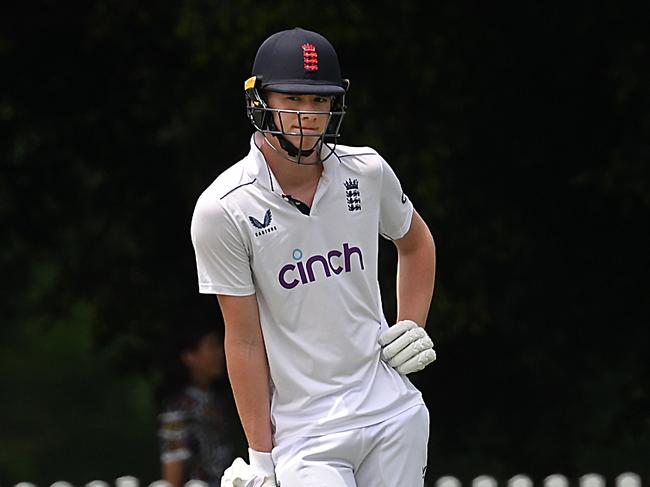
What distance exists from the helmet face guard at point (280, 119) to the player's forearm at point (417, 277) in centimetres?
44

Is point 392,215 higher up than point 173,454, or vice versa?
point 392,215

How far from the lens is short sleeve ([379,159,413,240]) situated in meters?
3.86

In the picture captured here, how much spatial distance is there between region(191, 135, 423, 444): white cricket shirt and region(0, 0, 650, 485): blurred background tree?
12.0 feet

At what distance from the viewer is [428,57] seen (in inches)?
304

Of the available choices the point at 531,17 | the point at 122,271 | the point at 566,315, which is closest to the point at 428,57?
the point at 531,17

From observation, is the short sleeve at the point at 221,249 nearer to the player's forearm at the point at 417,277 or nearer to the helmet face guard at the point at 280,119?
the helmet face guard at the point at 280,119

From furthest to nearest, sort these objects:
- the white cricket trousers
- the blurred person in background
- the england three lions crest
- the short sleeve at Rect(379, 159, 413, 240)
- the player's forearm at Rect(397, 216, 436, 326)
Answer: the blurred person in background, the player's forearm at Rect(397, 216, 436, 326), the short sleeve at Rect(379, 159, 413, 240), the england three lions crest, the white cricket trousers

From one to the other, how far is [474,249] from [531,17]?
1234 millimetres

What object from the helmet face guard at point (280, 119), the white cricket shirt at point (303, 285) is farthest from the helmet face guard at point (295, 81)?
the white cricket shirt at point (303, 285)

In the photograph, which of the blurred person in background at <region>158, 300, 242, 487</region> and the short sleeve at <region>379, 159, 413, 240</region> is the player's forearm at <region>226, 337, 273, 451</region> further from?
the blurred person in background at <region>158, 300, 242, 487</region>

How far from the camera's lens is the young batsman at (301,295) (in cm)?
364

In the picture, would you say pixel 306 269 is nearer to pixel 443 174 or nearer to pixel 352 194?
pixel 352 194

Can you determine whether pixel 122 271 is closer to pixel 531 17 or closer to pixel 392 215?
pixel 531 17

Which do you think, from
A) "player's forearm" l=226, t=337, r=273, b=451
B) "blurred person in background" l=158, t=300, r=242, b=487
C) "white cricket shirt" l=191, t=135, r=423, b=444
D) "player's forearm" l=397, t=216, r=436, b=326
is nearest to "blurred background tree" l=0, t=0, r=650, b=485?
"blurred person in background" l=158, t=300, r=242, b=487
